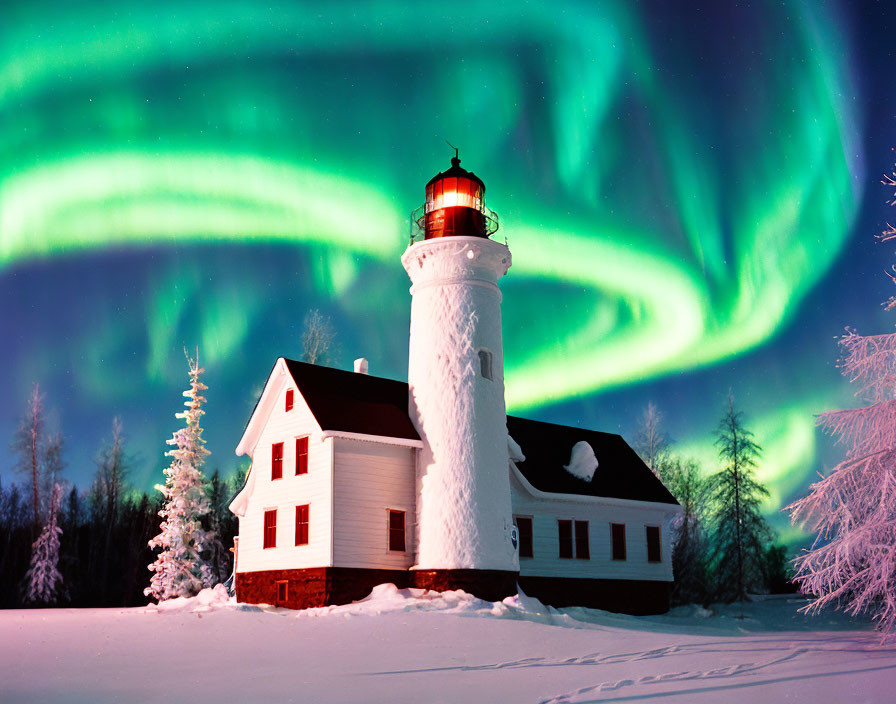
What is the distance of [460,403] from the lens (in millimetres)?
26141

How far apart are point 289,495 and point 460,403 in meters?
5.93

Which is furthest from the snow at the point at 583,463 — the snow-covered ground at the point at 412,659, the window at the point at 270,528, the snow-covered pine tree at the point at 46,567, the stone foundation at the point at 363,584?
the snow-covered pine tree at the point at 46,567

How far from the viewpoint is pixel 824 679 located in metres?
12.5

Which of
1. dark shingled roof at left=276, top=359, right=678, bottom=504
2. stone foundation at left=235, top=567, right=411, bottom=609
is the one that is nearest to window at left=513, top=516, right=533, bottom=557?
dark shingled roof at left=276, top=359, right=678, bottom=504

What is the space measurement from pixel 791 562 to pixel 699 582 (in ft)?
102

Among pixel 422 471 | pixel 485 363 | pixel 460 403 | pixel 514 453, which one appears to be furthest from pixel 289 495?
pixel 514 453

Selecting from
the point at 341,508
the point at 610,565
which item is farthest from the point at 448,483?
the point at 610,565

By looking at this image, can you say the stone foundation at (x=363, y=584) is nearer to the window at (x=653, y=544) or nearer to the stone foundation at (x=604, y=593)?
the stone foundation at (x=604, y=593)

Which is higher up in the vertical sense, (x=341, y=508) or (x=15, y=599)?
(x=341, y=508)

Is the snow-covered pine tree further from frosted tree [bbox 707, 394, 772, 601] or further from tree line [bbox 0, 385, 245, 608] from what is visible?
frosted tree [bbox 707, 394, 772, 601]

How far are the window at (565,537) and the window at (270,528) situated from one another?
9.77 m

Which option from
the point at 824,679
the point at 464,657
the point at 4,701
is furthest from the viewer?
the point at 464,657

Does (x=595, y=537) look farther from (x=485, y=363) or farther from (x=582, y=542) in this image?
(x=485, y=363)

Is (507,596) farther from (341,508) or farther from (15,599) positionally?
(15,599)
